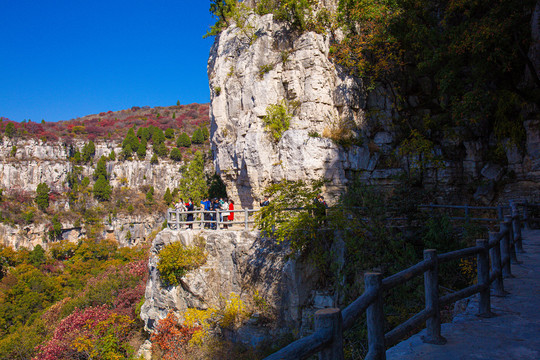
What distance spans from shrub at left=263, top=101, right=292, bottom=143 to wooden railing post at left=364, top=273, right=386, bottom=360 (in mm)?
14783

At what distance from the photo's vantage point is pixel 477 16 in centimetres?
1520

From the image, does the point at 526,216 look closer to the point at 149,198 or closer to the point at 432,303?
the point at 432,303

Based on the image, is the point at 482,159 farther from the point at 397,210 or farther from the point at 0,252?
the point at 0,252

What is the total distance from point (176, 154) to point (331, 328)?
6430 cm

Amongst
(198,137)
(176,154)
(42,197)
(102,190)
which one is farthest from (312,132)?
(42,197)

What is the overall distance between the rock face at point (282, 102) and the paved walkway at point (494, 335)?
11.4 metres

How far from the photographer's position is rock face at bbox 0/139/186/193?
58781 mm

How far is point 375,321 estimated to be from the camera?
2881 millimetres

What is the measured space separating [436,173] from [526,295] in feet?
42.2

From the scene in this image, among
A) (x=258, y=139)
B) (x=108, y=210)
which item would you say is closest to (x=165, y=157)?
(x=108, y=210)

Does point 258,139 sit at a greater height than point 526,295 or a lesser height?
greater

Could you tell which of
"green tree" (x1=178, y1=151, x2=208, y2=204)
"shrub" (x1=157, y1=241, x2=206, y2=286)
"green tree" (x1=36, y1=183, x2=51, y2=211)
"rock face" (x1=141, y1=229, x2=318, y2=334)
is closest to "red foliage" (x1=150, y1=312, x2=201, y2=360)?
"rock face" (x1=141, y1=229, x2=318, y2=334)

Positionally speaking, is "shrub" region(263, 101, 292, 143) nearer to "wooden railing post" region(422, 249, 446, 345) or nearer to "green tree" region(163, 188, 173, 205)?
"wooden railing post" region(422, 249, 446, 345)

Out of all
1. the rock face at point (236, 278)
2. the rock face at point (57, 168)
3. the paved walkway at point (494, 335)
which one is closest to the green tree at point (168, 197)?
the rock face at point (57, 168)
